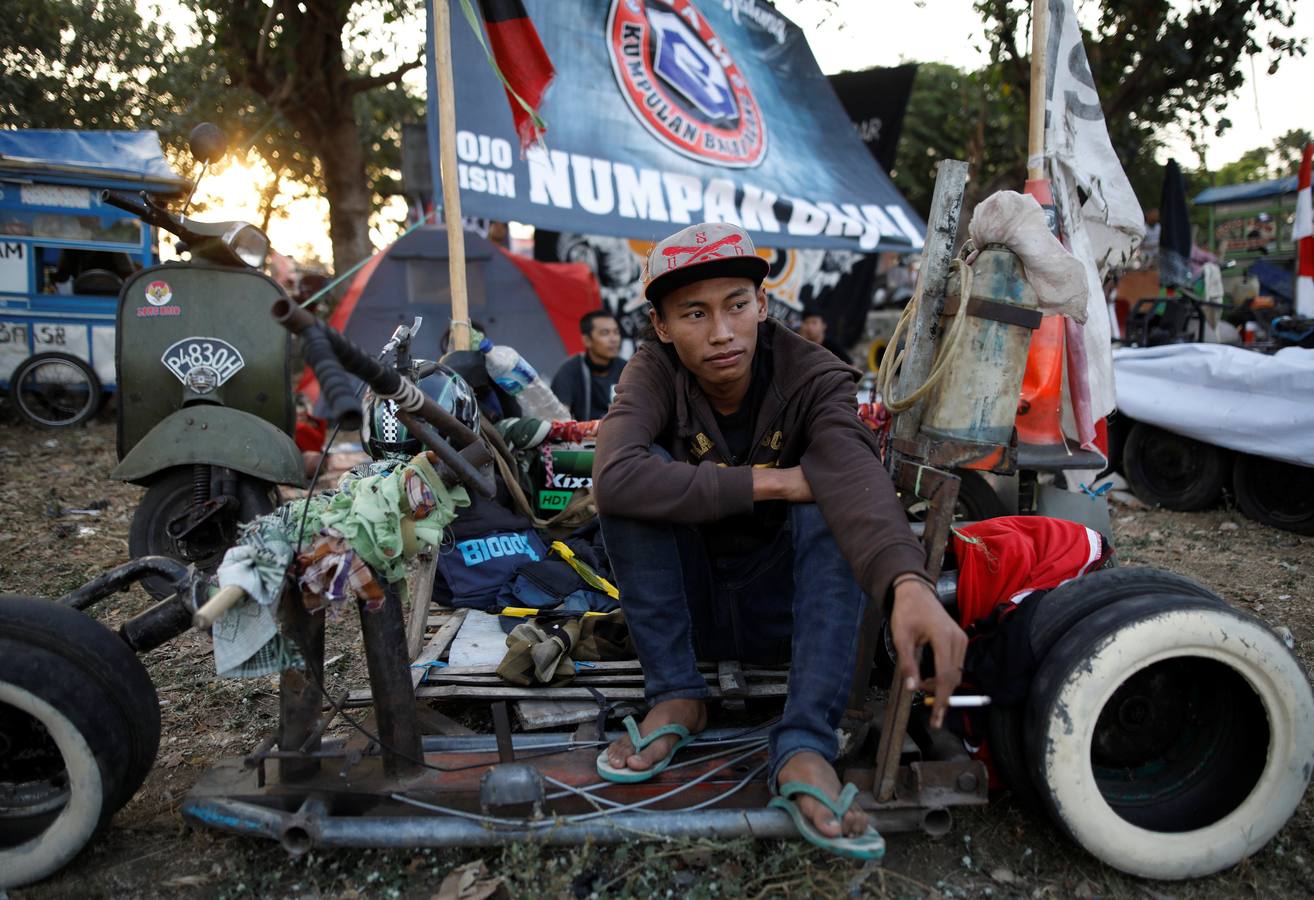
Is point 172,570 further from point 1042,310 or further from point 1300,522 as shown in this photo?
point 1300,522

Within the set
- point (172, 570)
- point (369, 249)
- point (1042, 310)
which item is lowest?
point (172, 570)

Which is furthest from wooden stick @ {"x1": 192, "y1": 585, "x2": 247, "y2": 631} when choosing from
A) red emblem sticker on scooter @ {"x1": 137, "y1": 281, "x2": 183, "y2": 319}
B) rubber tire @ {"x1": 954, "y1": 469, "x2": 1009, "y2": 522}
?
rubber tire @ {"x1": 954, "y1": 469, "x2": 1009, "y2": 522}

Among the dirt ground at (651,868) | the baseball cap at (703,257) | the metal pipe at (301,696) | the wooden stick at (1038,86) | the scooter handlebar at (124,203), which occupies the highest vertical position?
the wooden stick at (1038,86)

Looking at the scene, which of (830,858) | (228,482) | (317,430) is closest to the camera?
(830,858)

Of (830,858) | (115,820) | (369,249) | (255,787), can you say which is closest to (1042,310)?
(830,858)

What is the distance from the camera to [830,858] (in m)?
2.04

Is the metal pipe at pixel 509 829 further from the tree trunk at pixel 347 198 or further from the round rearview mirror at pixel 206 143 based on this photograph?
the tree trunk at pixel 347 198

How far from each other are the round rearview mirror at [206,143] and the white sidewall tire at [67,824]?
226 centimetres

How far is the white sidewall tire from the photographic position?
6.26 feet

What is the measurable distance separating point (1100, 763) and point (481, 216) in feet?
13.0

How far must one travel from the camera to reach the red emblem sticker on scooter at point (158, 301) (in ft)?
12.4

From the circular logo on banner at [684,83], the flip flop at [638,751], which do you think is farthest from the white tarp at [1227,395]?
the flip flop at [638,751]

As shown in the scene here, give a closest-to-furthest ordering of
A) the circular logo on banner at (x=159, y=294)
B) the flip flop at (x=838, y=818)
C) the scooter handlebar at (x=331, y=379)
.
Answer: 1. the scooter handlebar at (x=331, y=379)
2. the flip flop at (x=838, y=818)
3. the circular logo on banner at (x=159, y=294)

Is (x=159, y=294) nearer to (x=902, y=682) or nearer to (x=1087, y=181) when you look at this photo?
(x=902, y=682)
